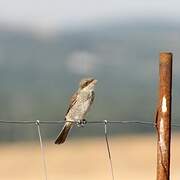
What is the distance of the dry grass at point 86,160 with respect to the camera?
66.9 ft

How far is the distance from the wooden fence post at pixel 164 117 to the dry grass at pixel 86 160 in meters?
11.5

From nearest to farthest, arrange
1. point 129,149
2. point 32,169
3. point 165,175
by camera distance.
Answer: point 165,175 → point 32,169 → point 129,149

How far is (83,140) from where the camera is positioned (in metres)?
33.1

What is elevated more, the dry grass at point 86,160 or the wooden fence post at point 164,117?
the wooden fence post at point 164,117

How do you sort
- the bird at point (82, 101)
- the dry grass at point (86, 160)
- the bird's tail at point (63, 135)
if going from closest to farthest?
1. the bird's tail at point (63, 135)
2. the bird at point (82, 101)
3. the dry grass at point (86, 160)

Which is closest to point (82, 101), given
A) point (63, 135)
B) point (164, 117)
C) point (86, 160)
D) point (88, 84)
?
point (88, 84)

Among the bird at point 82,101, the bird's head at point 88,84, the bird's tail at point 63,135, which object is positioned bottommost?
the bird's tail at point 63,135

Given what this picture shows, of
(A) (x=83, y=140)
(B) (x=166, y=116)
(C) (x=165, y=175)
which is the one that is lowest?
(A) (x=83, y=140)

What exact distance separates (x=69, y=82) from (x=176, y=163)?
22785 millimetres

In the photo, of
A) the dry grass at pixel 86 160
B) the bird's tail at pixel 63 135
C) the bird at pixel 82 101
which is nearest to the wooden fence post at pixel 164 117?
the bird's tail at pixel 63 135

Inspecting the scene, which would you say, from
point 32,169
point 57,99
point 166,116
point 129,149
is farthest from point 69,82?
point 166,116

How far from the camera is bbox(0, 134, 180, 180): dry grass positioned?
20.4 m

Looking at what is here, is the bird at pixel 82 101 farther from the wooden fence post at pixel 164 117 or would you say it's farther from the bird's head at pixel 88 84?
the wooden fence post at pixel 164 117

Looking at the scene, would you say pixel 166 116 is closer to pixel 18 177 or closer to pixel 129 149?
pixel 18 177
